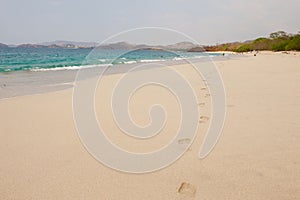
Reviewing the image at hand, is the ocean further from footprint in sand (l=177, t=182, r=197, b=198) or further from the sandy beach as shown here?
footprint in sand (l=177, t=182, r=197, b=198)

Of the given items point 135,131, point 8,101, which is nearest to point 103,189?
point 135,131

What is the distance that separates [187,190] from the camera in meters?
1.73

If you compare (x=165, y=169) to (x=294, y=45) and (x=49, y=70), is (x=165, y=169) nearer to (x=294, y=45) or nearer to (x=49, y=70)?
(x=49, y=70)

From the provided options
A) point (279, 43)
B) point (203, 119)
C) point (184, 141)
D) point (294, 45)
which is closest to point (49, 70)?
point (203, 119)

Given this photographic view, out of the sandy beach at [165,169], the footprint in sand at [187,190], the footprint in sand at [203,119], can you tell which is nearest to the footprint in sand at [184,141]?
the sandy beach at [165,169]

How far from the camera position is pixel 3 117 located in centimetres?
371

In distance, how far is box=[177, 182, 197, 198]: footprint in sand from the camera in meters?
1.68

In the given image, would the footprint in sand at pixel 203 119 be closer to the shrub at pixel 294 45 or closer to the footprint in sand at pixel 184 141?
the footprint in sand at pixel 184 141

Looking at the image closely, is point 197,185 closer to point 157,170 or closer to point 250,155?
point 157,170

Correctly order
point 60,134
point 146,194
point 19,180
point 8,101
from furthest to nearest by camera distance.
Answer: point 8,101
point 60,134
point 19,180
point 146,194

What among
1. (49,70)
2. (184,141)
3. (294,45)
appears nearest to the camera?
(184,141)

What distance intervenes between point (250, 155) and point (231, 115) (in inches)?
50.9

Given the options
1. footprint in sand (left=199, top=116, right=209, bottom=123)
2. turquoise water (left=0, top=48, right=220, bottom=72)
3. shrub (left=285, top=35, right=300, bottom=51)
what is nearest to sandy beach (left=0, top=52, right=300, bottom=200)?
footprint in sand (left=199, top=116, right=209, bottom=123)

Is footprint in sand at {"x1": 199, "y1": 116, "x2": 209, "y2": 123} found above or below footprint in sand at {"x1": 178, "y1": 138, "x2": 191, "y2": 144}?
above
